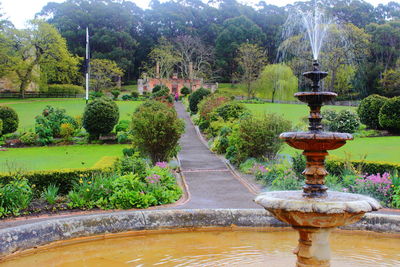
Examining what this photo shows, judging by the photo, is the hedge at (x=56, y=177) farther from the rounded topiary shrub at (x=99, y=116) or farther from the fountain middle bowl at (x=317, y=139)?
the rounded topiary shrub at (x=99, y=116)

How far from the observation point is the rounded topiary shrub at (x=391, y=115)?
850 inches

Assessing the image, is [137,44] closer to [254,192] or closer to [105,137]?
[105,137]

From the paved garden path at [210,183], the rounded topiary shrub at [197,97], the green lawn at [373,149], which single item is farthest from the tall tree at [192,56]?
the paved garden path at [210,183]

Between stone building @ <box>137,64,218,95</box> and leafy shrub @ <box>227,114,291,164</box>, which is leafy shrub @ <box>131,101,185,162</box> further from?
stone building @ <box>137,64,218,95</box>

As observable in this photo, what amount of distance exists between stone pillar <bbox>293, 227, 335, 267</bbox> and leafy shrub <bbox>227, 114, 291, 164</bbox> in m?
9.21

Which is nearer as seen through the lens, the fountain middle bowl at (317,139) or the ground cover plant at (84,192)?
the fountain middle bowl at (317,139)

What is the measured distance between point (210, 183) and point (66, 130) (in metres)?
11.0

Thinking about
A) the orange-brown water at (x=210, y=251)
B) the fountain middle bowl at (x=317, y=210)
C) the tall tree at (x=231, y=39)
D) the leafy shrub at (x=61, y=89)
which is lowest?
the orange-brown water at (x=210, y=251)

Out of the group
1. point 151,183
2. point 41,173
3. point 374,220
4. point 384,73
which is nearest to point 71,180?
point 41,173

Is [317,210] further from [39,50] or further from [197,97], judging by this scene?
[39,50]

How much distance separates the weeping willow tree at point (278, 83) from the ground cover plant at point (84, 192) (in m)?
34.9

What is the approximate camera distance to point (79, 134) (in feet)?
70.9

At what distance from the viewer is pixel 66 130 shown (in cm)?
2055

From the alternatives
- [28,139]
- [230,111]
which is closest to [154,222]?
[230,111]
